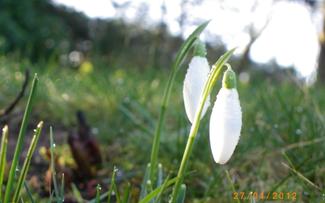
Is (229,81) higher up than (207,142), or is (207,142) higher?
(229,81)

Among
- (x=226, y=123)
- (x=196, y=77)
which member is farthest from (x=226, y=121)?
(x=196, y=77)

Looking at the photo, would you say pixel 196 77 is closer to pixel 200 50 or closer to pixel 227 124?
pixel 200 50

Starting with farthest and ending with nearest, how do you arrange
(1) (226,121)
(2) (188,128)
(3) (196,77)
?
(2) (188,128) < (3) (196,77) < (1) (226,121)

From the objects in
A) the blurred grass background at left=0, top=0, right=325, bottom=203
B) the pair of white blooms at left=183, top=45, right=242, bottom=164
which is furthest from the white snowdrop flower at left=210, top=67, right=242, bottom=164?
the blurred grass background at left=0, top=0, right=325, bottom=203

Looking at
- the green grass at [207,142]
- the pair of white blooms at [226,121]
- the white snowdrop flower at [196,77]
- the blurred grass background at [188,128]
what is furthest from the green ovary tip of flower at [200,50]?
the blurred grass background at [188,128]

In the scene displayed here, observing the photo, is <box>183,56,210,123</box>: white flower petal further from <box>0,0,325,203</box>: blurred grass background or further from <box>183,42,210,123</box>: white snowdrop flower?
<box>0,0,325,203</box>: blurred grass background

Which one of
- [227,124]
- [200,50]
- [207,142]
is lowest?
[207,142]
